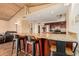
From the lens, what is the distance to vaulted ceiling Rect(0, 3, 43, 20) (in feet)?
4.79

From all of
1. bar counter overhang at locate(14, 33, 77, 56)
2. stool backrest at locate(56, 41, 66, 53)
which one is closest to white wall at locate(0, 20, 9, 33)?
bar counter overhang at locate(14, 33, 77, 56)

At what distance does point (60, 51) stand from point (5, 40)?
0.83 meters

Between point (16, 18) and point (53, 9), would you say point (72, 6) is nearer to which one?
point (53, 9)

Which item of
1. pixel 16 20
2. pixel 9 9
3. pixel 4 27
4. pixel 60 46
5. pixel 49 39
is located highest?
pixel 9 9

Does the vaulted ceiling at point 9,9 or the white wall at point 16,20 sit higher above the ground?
the vaulted ceiling at point 9,9

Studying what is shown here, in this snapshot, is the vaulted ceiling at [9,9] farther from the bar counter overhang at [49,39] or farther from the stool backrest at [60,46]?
the stool backrest at [60,46]

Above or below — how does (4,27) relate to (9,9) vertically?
below

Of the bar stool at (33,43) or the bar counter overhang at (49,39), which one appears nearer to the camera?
the bar counter overhang at (49,39)

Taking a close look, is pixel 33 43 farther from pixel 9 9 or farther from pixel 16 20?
pixel 9 9

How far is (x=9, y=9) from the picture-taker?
149 cm

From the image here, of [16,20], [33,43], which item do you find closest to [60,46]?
[33,43]

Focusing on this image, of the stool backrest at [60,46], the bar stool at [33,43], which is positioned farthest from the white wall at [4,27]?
the stool backrest at [60,46]

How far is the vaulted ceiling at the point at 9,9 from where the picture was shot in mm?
1459

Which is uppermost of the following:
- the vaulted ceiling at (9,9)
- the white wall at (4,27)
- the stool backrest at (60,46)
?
the vaulted ceiling at (9,9)
